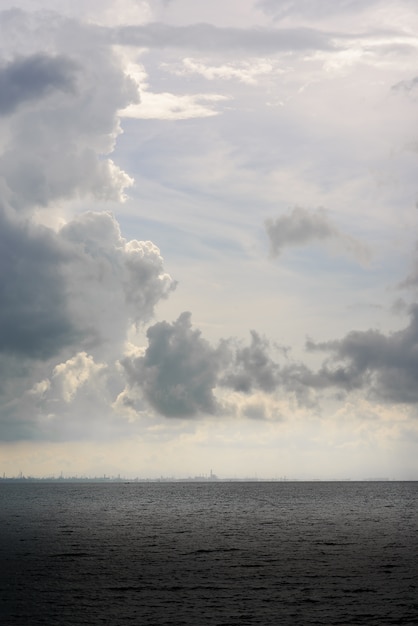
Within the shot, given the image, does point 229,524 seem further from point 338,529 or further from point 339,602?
point 339,602

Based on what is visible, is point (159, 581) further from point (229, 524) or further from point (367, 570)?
point (229, 524)

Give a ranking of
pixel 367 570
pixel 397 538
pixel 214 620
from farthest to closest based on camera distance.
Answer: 1. pixel 397 538
2. pixel 367 570
3. pixel 214 620

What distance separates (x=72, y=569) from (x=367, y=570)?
36.6 meters

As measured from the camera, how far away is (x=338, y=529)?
14438 centimetres

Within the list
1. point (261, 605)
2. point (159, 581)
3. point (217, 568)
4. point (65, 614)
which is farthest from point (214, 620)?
point (217, 568)

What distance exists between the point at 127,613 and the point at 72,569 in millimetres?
28095

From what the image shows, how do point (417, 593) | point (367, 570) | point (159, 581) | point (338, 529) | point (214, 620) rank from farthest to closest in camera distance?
point (338, 529)
point (367, 570)
point (159, 581)
point (417, 593)
point (214, 620)

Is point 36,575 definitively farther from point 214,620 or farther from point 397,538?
point 397,538

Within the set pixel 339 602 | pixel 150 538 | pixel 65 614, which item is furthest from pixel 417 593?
pixel 150 538

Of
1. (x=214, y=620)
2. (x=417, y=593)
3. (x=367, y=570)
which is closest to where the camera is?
(x=214, y=620)

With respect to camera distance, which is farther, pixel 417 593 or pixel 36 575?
pixel 36 575

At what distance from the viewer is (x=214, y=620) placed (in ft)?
182

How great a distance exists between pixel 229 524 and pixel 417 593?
9771 centimetres

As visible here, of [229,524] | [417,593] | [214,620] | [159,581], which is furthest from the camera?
[229,524]
